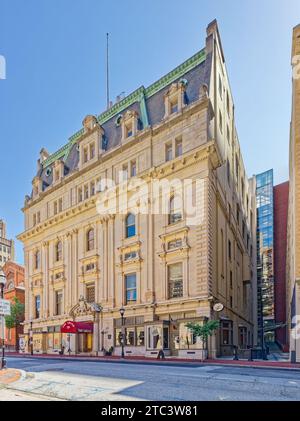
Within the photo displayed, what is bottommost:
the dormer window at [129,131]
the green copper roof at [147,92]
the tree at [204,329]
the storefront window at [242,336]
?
the storefront window at [242,336]

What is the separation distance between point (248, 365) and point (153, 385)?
10.4 m

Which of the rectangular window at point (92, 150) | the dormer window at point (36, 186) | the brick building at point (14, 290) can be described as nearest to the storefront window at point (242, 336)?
the rectangular window at point (92, 150)

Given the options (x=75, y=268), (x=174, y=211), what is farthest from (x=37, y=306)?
(x=174, y=211)

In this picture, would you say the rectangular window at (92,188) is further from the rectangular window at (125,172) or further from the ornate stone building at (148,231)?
the rectangular window at (125,172)

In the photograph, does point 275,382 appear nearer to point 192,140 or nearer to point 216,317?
point 216,317

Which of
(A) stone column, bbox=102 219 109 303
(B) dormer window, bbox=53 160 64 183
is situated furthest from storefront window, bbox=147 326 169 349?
(B) dormer window, bbox=53 160 64 183

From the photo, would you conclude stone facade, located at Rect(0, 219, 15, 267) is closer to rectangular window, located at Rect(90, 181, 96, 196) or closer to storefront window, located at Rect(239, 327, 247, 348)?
rectangular window, located at Rect(90, 181, 96, 196)

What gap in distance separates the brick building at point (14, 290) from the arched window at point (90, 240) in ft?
84.6

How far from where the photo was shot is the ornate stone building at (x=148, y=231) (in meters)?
32.0

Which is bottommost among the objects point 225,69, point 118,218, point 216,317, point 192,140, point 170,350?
point 170,350

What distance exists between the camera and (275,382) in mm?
14000

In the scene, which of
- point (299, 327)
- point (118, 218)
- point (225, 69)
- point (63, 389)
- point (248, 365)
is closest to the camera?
point (63, 389)
